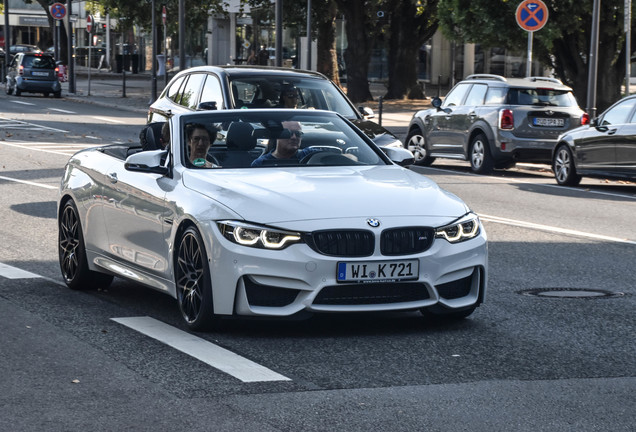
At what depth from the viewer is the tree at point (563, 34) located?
30703mm

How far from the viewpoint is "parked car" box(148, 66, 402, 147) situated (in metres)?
15.4

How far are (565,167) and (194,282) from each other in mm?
13860

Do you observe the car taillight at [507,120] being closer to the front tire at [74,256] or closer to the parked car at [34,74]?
the front tire at [74,256]

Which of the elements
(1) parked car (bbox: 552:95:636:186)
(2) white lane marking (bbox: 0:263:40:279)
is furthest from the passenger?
(1) parked car (bbox: 552:95:636:186)

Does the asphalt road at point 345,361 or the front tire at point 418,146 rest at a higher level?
the asphalt road at point 345,361

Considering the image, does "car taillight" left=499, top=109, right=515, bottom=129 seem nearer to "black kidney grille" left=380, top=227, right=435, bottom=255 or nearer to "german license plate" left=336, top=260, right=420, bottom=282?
"black kidney grille" left=380, top=227, right=435, bottom=255

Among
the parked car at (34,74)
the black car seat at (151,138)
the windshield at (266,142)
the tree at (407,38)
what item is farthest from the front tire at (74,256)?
the parked car at (34,74)

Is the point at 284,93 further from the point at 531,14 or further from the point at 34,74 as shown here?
the point at 34,74

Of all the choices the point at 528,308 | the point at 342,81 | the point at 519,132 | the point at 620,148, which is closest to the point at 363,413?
the point at 528,308

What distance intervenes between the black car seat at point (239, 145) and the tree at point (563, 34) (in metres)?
23.0

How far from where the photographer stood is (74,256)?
9.51 meters

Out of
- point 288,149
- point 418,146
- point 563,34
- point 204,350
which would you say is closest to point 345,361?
point 204,350

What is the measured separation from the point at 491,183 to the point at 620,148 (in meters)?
2.14

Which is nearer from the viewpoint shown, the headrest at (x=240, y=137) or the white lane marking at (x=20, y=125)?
the headrest at (x=240, y=137)
